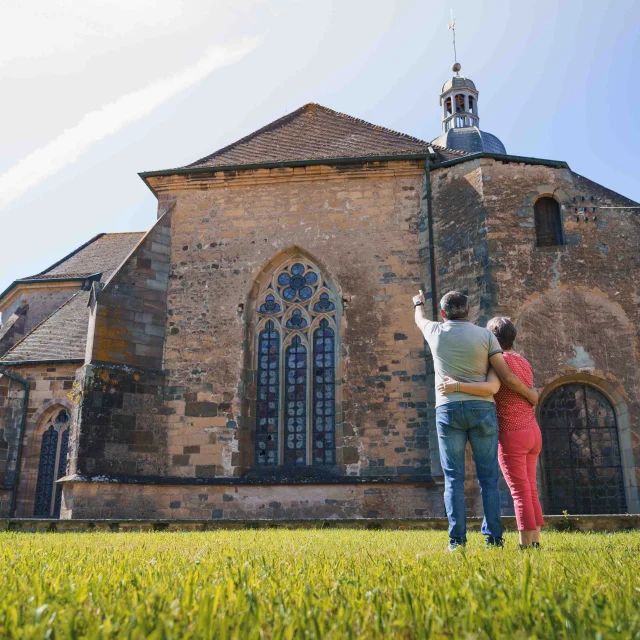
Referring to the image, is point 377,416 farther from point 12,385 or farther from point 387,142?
point 12,385

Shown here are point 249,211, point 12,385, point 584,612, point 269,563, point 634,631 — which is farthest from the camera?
point 12,385

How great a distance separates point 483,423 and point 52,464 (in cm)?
1421

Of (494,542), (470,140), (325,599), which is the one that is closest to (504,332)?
(494,542)

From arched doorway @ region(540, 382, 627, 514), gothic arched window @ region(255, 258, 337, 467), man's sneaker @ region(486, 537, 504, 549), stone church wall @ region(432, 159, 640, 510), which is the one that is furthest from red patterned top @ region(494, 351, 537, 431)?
gothic arched window @ region(255, 258, 337, 467)

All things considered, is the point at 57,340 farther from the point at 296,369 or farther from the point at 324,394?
the point at 324,394

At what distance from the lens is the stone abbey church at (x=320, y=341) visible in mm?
11680

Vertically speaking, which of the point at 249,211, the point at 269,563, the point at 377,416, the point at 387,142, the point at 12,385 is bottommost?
the point at 269,563

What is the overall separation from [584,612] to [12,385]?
16.5 metres

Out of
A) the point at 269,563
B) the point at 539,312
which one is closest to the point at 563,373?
the point at 539,312

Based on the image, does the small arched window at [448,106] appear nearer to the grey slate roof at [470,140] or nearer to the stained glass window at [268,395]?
the grey slate roof at [470,140]

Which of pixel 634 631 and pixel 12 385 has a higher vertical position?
pixel 12 385

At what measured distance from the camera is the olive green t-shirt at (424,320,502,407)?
179 inches

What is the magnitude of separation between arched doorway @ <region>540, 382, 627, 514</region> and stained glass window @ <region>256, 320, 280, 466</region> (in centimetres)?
535

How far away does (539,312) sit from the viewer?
38.3ft
